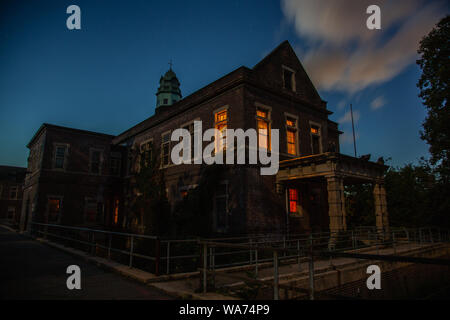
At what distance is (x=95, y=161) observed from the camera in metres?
24.8

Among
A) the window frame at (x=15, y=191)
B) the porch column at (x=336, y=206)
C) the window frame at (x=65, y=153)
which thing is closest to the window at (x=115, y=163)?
the window frame at (x=65, y=153)

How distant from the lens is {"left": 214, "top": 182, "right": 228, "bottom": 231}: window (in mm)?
13965

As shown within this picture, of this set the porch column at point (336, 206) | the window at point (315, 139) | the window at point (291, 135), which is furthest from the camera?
the window at point (315, 139)

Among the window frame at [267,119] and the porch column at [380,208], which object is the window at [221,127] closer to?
the window frame at [267,119]

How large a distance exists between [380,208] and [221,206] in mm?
8350

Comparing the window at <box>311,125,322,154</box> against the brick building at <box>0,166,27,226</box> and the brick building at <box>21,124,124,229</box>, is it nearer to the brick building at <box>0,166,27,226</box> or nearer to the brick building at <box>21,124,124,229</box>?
the brick building at <box>21,124,124,229</box>

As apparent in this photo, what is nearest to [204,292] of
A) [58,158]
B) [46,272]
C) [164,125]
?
[46,272]

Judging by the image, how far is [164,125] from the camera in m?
19.7

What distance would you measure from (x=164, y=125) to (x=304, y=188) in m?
10.7

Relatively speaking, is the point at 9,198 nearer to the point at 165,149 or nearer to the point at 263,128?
the point at 165,149

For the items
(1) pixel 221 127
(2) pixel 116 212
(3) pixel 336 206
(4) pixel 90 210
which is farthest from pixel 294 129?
(4) pixel 90 210

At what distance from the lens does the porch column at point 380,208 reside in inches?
548

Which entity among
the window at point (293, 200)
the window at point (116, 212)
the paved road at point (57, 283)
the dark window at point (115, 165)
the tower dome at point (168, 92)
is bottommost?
the paved road at point (57, 283)

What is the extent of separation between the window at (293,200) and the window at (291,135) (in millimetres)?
2212
